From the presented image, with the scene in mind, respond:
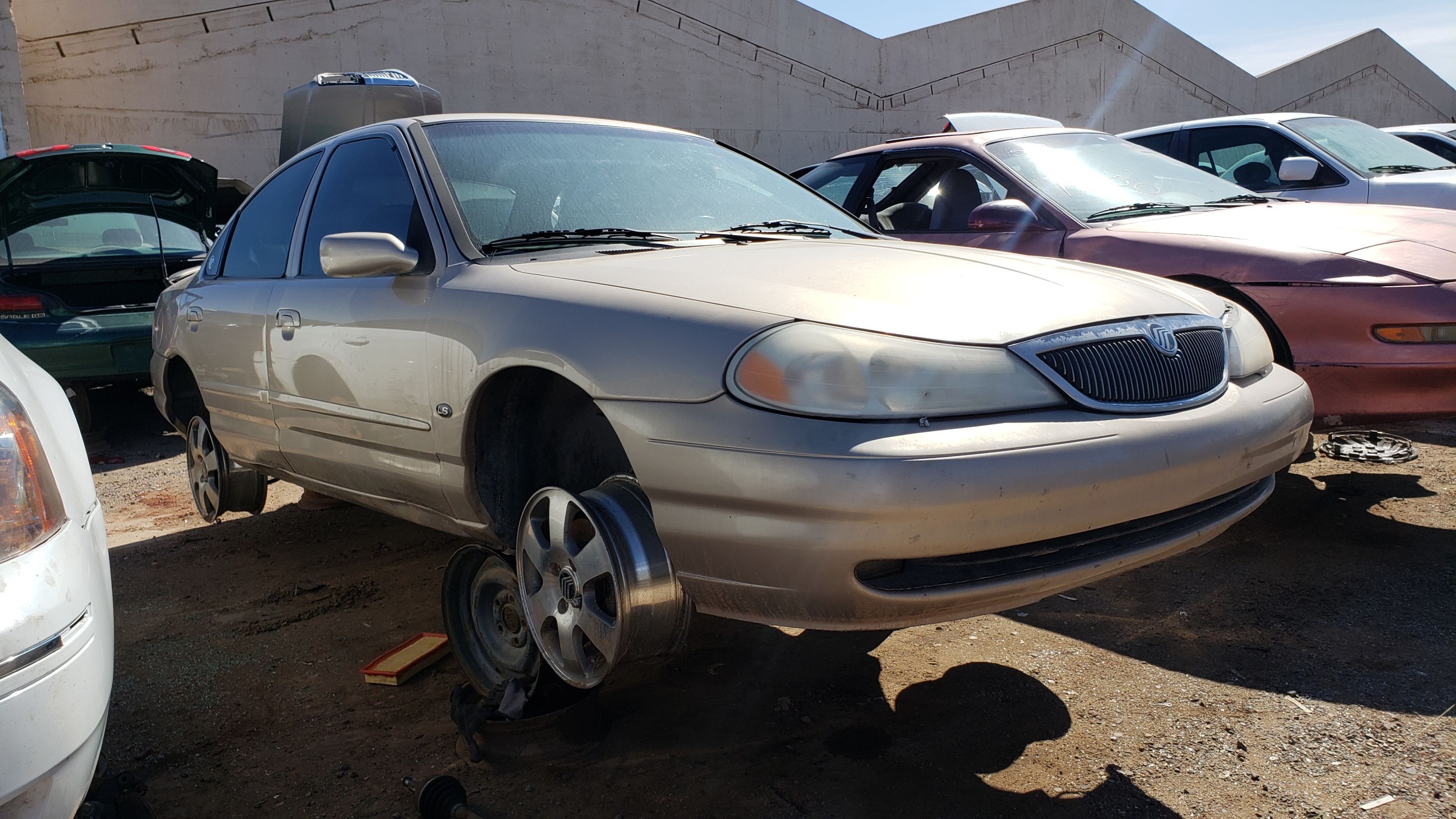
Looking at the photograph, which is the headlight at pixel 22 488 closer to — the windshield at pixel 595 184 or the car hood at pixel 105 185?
the windshield at pixel 595 184

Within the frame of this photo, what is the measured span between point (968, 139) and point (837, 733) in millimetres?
3483

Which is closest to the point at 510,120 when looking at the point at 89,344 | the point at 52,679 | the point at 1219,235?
the point at 52,679

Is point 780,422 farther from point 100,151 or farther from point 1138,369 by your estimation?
point 100,151

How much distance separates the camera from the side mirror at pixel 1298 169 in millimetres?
6023

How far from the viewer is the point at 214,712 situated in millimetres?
2938

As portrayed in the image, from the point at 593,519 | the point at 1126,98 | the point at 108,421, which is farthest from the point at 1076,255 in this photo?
the point at 1126,98

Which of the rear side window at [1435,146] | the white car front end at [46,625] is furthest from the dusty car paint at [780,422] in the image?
the rear side window at [1435,146]

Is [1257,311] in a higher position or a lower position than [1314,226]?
lower

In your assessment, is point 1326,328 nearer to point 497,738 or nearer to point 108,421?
point 497,738

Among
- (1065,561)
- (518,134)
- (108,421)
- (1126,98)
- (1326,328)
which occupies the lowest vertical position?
(108,421)

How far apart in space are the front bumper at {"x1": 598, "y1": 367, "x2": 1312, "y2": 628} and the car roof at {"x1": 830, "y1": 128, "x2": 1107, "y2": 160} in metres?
3.21

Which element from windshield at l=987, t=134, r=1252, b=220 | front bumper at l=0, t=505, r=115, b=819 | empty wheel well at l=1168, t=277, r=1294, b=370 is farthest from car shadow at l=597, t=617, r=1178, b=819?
windshield at l=987, t=134, r=1252, b=220

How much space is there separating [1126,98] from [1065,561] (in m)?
24.4

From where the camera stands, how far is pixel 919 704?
2.78 metres
